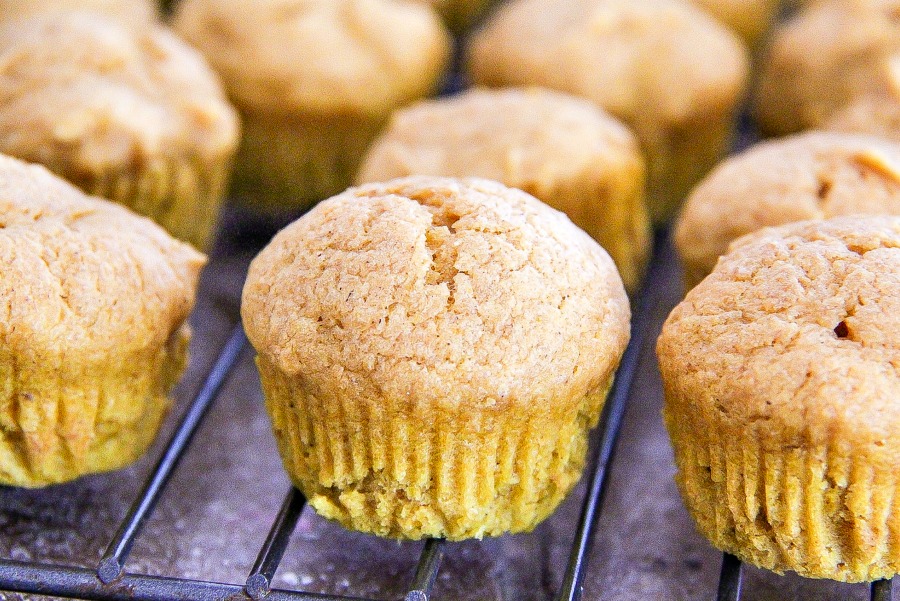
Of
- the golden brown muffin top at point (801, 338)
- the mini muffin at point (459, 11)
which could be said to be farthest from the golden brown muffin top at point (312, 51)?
the golden brown muffin top at point (801, 338)

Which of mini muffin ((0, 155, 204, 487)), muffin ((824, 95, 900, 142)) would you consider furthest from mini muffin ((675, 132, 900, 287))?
mini muffin ((0, 155, 204, 487))

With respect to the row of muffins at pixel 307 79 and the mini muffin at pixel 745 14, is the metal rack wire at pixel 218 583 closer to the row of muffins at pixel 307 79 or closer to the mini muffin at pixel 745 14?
the row of muffins at pixel 307 79

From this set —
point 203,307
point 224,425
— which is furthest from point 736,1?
point 224,425

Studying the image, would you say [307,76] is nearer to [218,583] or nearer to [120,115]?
[120,115]

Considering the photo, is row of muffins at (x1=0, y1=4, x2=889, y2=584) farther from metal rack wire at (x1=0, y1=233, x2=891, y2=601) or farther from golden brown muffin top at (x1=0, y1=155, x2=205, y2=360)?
golden brown muffin top at (x1=0, y1=155, x2=205, y2=360)

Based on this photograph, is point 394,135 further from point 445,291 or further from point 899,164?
point 899,164

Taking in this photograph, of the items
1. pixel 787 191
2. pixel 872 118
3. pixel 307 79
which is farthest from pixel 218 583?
pixel 872 118
